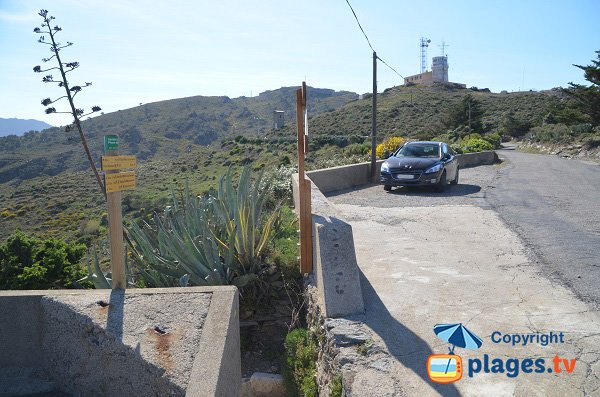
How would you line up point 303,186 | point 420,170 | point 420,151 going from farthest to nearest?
point 420,151
point 420,170
point 303,186

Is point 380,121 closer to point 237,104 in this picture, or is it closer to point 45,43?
point 45,43

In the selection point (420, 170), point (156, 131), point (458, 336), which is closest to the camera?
point (458, 336)

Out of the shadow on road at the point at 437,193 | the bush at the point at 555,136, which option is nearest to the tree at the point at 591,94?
the bush at the point at 555,136

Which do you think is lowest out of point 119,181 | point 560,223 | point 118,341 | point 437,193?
point 118,341

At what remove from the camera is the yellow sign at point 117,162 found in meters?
4.04

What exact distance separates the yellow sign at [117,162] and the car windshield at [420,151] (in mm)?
9870

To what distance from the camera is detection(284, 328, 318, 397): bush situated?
13.6ft

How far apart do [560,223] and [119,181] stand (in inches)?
269

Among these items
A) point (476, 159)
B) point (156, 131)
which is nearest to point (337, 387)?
point (476, 159)

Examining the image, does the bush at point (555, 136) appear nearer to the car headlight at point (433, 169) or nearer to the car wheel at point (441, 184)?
the car wheel at point (441, 184)

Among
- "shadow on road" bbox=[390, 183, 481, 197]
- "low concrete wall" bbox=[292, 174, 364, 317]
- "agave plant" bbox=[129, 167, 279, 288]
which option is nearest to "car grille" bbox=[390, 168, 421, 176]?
"shadow on road" bbox=[390, 183, 481, 197]

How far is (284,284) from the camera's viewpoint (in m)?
5.54

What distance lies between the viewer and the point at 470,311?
4195 mm

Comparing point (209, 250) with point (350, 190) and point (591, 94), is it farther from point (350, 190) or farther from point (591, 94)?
point (591, 94)
